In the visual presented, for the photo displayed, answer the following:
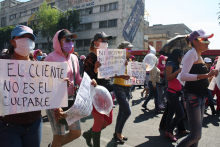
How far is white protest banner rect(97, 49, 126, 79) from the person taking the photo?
314 cm

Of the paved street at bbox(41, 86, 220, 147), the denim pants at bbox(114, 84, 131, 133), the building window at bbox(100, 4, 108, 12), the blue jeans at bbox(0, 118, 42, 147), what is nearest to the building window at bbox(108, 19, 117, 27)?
the building window at bbox(100, 4, 108, 12)

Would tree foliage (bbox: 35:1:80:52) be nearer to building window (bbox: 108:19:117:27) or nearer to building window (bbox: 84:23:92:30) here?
building window (bbox: 84:23:92:30)

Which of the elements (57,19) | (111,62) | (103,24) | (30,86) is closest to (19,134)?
(30,86)

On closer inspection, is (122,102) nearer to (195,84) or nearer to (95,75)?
(95,75)

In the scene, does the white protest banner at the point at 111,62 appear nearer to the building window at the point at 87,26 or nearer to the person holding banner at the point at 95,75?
the person holding banner at the point at 95,75

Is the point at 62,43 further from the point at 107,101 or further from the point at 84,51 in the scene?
the point at 84,51

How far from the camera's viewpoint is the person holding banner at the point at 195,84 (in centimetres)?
272

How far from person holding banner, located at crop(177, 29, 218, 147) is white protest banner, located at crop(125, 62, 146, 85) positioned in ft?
4.25

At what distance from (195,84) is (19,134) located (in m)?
2.54

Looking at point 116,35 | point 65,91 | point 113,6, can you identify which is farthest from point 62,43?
point 113,6

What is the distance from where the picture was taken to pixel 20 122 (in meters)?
1.93

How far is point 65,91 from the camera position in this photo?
2242 millimetres

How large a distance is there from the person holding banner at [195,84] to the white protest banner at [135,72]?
130 centimetres

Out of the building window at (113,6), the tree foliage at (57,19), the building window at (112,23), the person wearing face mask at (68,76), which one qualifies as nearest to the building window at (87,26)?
the tree foliage at (57,19)
